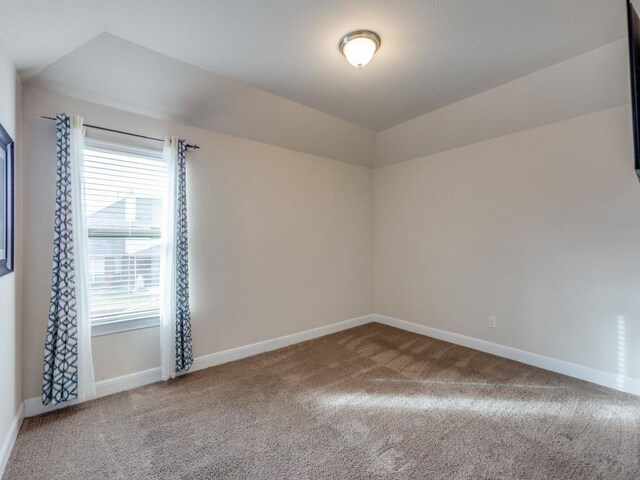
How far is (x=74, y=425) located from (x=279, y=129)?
10.0 feet

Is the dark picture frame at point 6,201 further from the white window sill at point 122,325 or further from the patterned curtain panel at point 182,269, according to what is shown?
the patterned curtain panel at point 182,269

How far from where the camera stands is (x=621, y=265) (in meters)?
2.50

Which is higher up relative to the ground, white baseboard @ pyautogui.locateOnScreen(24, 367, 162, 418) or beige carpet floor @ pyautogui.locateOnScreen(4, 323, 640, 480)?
white baseboard @ pyautogui.locateOnScreen(24, 367, 162, 418)

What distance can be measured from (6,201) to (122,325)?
124 centimetres

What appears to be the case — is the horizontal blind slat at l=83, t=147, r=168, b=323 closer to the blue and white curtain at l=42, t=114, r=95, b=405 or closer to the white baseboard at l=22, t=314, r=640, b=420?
the blue and white curtain at l=42, t=114, r=95, b=405

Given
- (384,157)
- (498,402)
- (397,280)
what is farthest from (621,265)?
(384,157)

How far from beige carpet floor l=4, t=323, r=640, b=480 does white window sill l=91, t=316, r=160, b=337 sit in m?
0.52

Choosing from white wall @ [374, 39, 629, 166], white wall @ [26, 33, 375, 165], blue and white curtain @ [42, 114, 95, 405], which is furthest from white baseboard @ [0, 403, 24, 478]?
white wall @ [374, 39, 629, 166]

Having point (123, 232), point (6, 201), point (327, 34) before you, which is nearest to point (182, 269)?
point (123, 232)

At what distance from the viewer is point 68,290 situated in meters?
2.19

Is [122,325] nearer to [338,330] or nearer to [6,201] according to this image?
[6,201]

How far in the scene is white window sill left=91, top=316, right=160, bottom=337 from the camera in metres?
2.42

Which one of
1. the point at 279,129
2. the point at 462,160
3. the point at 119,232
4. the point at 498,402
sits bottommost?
the point at 498,402

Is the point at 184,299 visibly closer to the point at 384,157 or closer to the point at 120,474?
the point at 120,474
